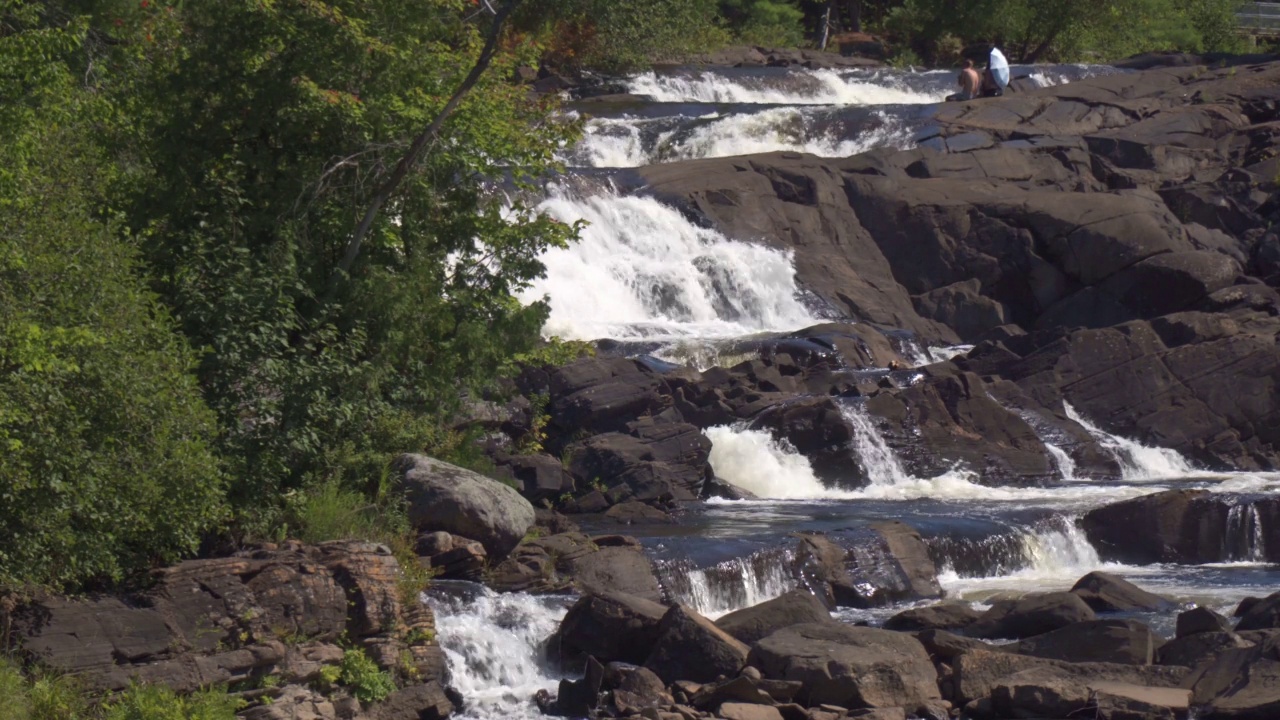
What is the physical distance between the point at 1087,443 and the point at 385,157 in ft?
56.5

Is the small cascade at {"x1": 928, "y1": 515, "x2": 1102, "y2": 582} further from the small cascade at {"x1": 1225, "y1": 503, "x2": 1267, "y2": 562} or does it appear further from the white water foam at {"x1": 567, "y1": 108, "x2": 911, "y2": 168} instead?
the white water foam at {"x1": 567, "y1": 108, "x2": 911, "y2": 168}

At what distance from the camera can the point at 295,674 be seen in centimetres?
1437

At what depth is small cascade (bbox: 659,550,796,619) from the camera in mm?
19250

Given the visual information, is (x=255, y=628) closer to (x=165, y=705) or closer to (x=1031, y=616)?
(x=165, y=705)

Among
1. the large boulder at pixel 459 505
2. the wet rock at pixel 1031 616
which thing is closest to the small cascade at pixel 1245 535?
the wet rock at pixel 1031 616

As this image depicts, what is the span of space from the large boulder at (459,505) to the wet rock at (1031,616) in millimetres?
5403

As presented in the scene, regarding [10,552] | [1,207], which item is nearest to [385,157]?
[1,207]

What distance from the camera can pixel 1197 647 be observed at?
16.6 metres

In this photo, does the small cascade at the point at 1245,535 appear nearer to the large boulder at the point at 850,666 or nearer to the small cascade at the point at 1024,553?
the small cascade at the point at 1024,553

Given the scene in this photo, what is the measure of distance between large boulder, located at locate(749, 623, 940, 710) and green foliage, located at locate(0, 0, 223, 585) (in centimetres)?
569

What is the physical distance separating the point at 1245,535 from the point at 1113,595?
501 centimetres

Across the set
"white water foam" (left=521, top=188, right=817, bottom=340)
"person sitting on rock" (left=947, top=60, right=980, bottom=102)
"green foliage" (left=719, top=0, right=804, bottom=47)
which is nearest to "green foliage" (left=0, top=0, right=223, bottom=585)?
"white water foam" (left=521, top=188, right=817, bottom=340)

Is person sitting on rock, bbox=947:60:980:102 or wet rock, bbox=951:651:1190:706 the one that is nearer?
wet rock, bbox=951:651:1190:706

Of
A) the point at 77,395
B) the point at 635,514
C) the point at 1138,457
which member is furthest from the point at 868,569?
the point at 1138,457
